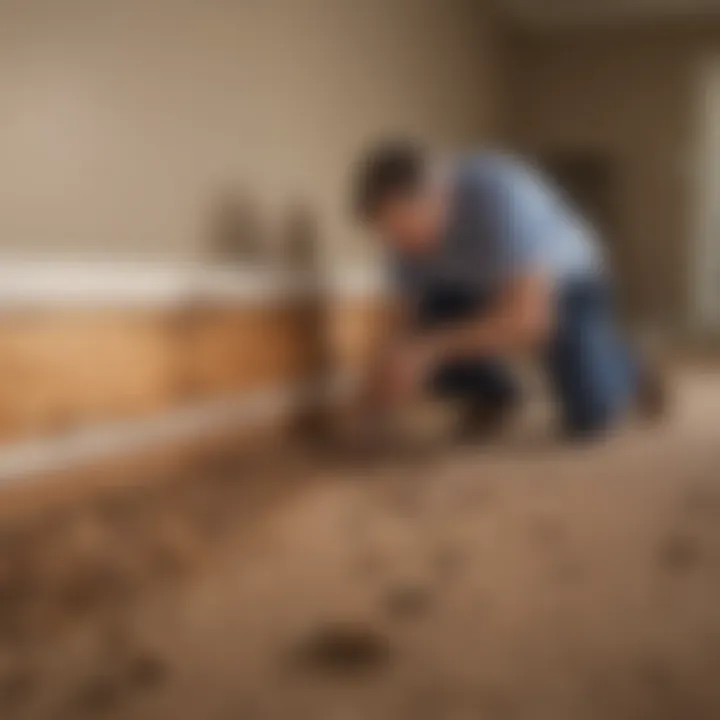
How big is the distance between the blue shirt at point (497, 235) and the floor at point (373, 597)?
1.37 ft

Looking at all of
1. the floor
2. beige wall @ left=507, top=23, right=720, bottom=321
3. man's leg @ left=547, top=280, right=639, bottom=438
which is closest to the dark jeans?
man's leg @ left=547, top=280, right=639, bottom=438

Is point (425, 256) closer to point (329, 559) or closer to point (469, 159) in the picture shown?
point (469, 159)

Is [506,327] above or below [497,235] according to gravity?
below

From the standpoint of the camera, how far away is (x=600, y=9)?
3539 mm

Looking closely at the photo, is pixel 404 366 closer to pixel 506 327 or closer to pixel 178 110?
pixel 506 327

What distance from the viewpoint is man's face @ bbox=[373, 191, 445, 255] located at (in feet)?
5.63

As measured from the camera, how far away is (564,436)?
6.10 feet

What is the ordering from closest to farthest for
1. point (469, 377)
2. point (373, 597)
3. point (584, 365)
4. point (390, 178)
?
point (373, 597) → point (390, 178) → point (584, 365) → point (469, 377)

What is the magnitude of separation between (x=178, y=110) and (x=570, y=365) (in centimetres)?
85

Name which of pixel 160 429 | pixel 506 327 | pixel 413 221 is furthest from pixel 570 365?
pixel 160 429

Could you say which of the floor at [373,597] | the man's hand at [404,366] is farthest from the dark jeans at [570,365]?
the floor at [373,597]

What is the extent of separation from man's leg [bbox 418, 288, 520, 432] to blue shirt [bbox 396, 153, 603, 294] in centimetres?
5

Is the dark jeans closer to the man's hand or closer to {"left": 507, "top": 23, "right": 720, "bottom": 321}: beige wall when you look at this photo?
the man's hand

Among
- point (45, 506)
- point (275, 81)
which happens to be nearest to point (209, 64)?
point (275, 81)
